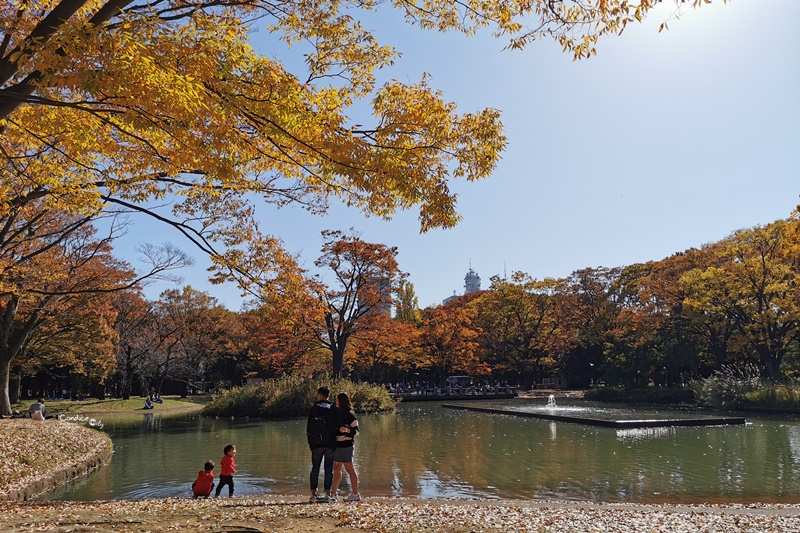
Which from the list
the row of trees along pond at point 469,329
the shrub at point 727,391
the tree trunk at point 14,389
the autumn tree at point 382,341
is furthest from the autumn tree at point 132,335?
the shrub at point 727,391

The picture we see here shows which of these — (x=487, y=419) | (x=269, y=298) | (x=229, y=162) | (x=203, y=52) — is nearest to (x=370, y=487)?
(x=269, y=298)

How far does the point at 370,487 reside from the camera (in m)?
9.06

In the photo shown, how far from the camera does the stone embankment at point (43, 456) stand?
897cm

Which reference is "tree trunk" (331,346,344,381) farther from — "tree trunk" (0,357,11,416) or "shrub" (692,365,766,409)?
"shrub" (692,365,766,409)

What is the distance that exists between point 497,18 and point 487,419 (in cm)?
1827

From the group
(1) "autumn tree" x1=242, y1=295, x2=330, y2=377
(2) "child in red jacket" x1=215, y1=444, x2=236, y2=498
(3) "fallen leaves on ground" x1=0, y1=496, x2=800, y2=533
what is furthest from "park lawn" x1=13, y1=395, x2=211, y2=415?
(3) "fallen leaves on ground" x1=0, y1=496, x2=800, y2=533

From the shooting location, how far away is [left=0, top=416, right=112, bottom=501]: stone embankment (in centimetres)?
897

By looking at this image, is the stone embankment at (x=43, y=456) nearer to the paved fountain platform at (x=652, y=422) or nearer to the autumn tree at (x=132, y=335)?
the paved fountain platform at (x=652, y=422)

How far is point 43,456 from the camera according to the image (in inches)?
422

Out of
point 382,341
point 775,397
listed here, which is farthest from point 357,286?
point 775,397

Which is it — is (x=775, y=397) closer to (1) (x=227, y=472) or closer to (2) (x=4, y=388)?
(1) (x=227, y=472)

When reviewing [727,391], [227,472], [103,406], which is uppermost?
[227,472]

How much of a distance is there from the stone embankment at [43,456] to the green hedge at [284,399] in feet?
34.4

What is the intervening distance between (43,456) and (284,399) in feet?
47.2
